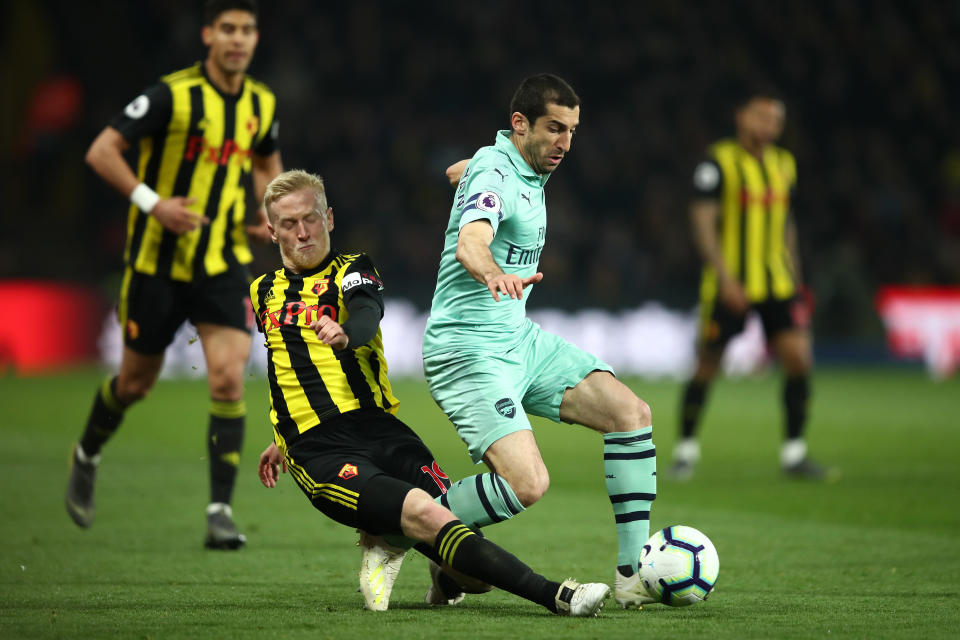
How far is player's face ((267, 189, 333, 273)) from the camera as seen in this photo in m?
4.18

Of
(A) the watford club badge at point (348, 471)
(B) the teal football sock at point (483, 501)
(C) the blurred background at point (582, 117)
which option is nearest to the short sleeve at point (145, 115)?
(A) the watford club badge at point (348, 471)

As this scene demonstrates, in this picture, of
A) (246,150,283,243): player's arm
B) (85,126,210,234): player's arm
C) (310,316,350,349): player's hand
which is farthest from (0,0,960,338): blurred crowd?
(310,316,350,349): player's hand

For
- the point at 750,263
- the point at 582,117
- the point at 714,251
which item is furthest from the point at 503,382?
the point at 582,117

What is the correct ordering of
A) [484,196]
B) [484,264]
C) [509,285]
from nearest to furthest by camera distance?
[509,285] < [484,264] < [484,196]

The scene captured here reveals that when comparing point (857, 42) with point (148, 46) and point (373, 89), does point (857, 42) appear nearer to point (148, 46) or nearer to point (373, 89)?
point (373, 89)

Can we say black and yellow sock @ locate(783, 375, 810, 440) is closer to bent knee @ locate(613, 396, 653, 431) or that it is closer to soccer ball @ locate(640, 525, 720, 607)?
bent knee @ locate(613, 396, 653, 431)

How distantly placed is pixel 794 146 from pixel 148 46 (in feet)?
33.1

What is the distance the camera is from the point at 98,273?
1661 cm

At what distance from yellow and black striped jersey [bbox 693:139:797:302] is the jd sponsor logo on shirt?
173 inches

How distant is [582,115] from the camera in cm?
2022

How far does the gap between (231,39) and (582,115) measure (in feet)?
48.8

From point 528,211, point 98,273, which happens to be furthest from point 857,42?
point 528,211

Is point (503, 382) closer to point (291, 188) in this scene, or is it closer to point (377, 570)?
point (377, 570)

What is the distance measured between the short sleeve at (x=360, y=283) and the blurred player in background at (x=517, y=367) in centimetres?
29
